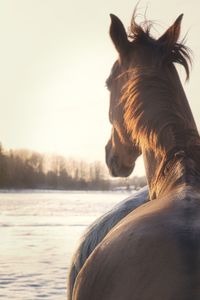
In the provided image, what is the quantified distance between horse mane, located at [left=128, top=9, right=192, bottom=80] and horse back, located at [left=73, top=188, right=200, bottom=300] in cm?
130

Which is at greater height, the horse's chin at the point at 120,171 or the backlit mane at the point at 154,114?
the backlit mane at the point at 154,114

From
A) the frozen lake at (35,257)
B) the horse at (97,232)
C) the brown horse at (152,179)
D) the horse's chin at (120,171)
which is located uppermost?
the brown horse at (152,179)

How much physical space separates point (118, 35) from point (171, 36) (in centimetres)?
29

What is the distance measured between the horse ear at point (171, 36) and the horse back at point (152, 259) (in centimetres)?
136

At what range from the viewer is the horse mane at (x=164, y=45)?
3508 millimetres

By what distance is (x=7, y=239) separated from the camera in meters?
13.3

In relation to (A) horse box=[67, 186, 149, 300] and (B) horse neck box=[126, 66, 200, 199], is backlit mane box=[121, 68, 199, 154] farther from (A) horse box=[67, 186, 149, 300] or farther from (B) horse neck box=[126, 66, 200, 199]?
(A) horse box=[67, 186, 149, 300]

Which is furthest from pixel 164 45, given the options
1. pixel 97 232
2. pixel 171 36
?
pixel 97 232

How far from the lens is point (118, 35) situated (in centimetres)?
365

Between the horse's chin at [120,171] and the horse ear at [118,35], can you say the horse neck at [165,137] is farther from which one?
the horse's chin at [120,171]

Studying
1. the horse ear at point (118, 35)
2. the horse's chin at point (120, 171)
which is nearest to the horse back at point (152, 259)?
the horse ear at point (118, 35)

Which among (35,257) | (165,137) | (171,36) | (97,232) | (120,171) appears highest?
(171,36)

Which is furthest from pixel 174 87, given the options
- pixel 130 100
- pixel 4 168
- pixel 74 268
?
pixel 4 168

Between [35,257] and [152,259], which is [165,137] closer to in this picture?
[152,259]
